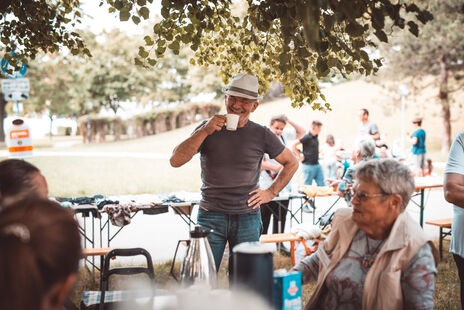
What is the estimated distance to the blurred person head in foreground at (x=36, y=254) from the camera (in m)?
0.93

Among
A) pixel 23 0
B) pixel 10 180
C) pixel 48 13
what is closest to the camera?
pixel 10 180

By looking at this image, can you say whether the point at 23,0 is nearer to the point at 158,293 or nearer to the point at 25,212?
the point at 158,293

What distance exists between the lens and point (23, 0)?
346 cm

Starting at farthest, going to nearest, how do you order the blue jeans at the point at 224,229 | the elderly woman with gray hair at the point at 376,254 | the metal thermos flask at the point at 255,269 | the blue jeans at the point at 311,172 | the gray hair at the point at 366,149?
1. the blue jeans at the point at 311,172
2. the gray hair at the point at 366,149
3. the blue jeans at the point at 224,229
4. the elderly woman with gray hair at the point at 376,254
5. the metal thermos flask at the point at 255,269

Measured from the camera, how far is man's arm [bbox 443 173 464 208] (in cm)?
284

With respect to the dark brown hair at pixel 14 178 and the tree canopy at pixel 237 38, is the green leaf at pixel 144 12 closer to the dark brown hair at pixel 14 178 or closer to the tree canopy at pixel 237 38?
the tree canopy at pixel 237 38

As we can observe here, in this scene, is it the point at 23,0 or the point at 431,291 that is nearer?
the point at 431,291

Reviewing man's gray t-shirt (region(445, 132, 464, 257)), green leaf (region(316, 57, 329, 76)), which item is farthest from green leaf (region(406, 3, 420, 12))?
man's gray t-shirt (region(445, 132, 464, 257))

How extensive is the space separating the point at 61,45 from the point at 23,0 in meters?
0.84

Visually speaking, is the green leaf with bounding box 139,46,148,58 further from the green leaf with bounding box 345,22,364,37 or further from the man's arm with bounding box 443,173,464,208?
the man's arm with bounding box 443,173,464,208

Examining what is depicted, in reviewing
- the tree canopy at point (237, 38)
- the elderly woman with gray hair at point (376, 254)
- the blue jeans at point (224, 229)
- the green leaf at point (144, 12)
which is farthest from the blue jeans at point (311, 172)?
the elderly woman with gray hair at point (376, 254)

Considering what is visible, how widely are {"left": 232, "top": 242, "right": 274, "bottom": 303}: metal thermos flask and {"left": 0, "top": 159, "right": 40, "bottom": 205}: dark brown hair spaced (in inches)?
43.1

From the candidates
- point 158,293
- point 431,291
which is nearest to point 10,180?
point 158,293

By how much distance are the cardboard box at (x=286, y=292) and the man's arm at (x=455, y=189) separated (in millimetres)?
1637
